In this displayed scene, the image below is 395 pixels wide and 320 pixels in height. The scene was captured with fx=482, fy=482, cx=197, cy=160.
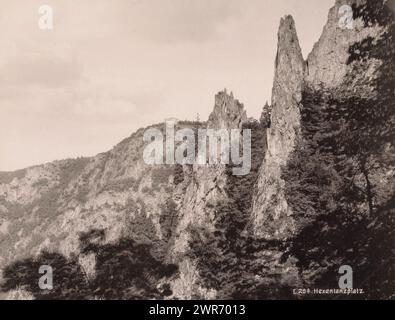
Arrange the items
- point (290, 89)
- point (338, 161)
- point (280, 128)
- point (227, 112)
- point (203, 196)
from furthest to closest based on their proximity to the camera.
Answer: point (227, 112) → point (203, 196) → point (280, 128) → point (290, 89) → point (338, 161)

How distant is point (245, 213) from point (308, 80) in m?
18.0

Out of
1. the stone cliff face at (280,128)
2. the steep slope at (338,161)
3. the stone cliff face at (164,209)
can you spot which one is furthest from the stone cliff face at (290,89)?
the stone cliff face at (164,209)

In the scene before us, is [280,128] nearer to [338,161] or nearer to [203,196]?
[338,161]

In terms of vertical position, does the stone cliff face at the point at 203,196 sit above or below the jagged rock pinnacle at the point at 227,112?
below

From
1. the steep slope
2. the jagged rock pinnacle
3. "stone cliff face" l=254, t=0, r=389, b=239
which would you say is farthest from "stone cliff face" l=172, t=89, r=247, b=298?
the steep slope

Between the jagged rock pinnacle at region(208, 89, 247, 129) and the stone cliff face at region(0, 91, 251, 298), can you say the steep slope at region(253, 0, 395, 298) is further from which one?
the stone cliff face at region(0, 91, 251, 298)

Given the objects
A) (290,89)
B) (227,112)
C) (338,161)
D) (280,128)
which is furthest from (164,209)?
(338,161)

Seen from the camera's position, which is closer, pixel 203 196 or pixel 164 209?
pixel 203 196

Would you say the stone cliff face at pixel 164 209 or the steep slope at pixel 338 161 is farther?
the stone cliff face at pixel 164 209

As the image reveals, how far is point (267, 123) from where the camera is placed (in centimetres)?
6675

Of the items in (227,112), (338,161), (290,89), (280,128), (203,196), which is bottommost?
(203,196)

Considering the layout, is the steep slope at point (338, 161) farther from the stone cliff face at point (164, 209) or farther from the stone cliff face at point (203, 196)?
the stone cliff face at point (164, 209)

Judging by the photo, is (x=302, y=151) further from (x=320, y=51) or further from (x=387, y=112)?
(x=387, y=112)

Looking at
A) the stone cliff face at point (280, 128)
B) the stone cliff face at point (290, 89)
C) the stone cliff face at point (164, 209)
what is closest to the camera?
the stone cliff face at point (290, 89)
